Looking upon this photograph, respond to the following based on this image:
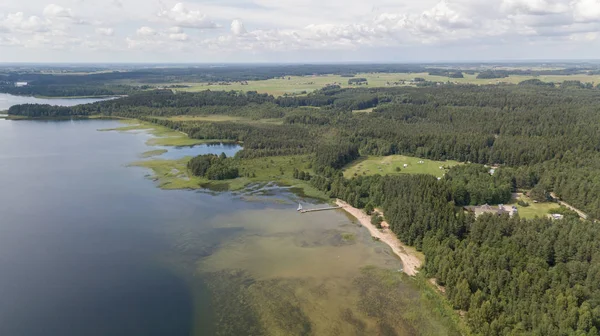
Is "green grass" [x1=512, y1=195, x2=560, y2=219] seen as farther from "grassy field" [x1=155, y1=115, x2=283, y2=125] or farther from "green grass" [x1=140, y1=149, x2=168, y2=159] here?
"grassy field" [x1=155, y1=115, x2=283, y2=125]

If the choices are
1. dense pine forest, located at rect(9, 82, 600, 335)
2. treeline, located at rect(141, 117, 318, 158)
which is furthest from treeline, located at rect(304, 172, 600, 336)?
treeline, located at rect(141, 117, 318, 158)

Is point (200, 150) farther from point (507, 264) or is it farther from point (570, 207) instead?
point (507, 264)

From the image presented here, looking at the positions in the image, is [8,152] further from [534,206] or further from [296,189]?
[534,206]

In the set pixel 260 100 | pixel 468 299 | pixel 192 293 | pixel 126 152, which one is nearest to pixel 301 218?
pixel 192 293

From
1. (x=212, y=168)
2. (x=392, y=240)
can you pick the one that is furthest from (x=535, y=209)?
(x=212, y=168)

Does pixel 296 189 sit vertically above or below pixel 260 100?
below

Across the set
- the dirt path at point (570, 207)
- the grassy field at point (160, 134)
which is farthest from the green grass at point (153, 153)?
the dirt path at point (570, 207)
